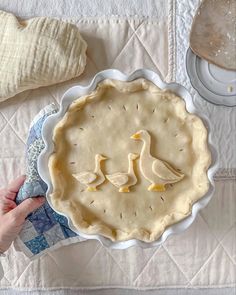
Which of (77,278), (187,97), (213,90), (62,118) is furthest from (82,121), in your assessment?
(77,278)

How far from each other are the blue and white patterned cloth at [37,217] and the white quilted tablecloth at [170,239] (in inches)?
1.8

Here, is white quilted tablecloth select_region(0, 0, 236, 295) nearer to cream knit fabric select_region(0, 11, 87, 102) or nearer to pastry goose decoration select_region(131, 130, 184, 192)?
cream knit fabric select_region(0, 11, 87, 102)

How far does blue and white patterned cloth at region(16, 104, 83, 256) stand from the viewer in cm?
79

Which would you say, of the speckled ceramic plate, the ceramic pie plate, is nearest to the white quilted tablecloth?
the speckled ceramic plate

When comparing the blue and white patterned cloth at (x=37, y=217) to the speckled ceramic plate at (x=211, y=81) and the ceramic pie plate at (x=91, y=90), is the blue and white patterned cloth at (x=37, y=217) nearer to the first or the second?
the ceramic pie plate at (x=91, y=90)

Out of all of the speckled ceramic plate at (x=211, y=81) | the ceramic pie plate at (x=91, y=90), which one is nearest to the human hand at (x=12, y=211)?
the ceramic pie plate at (x=91, y=90)

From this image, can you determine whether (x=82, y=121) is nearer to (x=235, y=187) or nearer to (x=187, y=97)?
(x=187, y=97)

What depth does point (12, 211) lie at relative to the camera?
792 mm

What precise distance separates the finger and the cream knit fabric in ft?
0.49

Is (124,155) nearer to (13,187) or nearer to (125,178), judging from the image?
(125,178)

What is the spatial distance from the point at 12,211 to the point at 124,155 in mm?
234

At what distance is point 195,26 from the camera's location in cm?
80

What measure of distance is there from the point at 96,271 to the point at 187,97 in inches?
15.6

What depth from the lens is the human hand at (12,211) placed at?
0.79 metres
